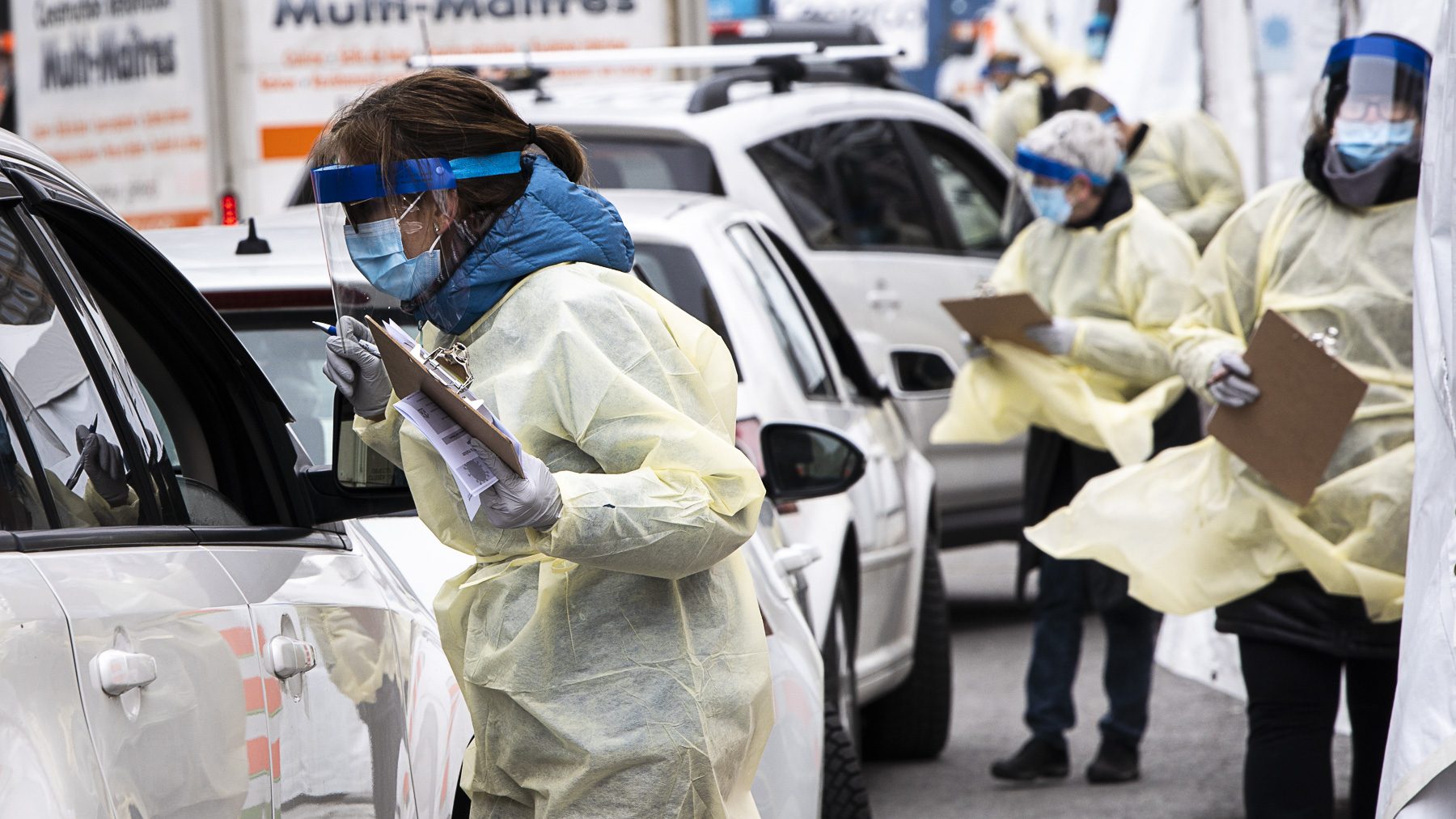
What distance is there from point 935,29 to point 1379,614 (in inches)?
1226

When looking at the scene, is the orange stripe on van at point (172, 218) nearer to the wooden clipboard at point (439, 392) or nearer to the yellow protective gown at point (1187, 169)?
the yellow protective gown at point (1187, 169)

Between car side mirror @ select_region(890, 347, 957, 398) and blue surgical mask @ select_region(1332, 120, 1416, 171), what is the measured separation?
2083 mm

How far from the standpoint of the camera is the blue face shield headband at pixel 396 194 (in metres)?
2.42

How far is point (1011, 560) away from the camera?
11445 mm

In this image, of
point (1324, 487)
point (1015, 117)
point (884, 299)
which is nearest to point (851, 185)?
point (884, 299)

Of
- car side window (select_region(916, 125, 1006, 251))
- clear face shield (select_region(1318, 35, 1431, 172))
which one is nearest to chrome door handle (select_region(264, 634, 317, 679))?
clear face shield (select_region(1318, 35, 1431, 172))

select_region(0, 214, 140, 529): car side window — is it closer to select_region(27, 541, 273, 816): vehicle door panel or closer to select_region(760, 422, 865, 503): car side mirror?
select_region(27, 541, 273, 816): vehicle door panel

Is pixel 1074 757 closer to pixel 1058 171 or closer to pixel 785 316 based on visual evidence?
pixel 1058 171

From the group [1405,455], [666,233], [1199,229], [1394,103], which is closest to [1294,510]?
[1405,455]

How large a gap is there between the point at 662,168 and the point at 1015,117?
588cm

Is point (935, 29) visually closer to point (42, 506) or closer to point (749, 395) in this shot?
point (749, 395)

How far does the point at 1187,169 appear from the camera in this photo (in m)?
8.91

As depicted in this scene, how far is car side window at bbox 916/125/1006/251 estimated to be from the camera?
8898 mm

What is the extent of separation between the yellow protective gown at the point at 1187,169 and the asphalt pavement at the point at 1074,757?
6.51ft
